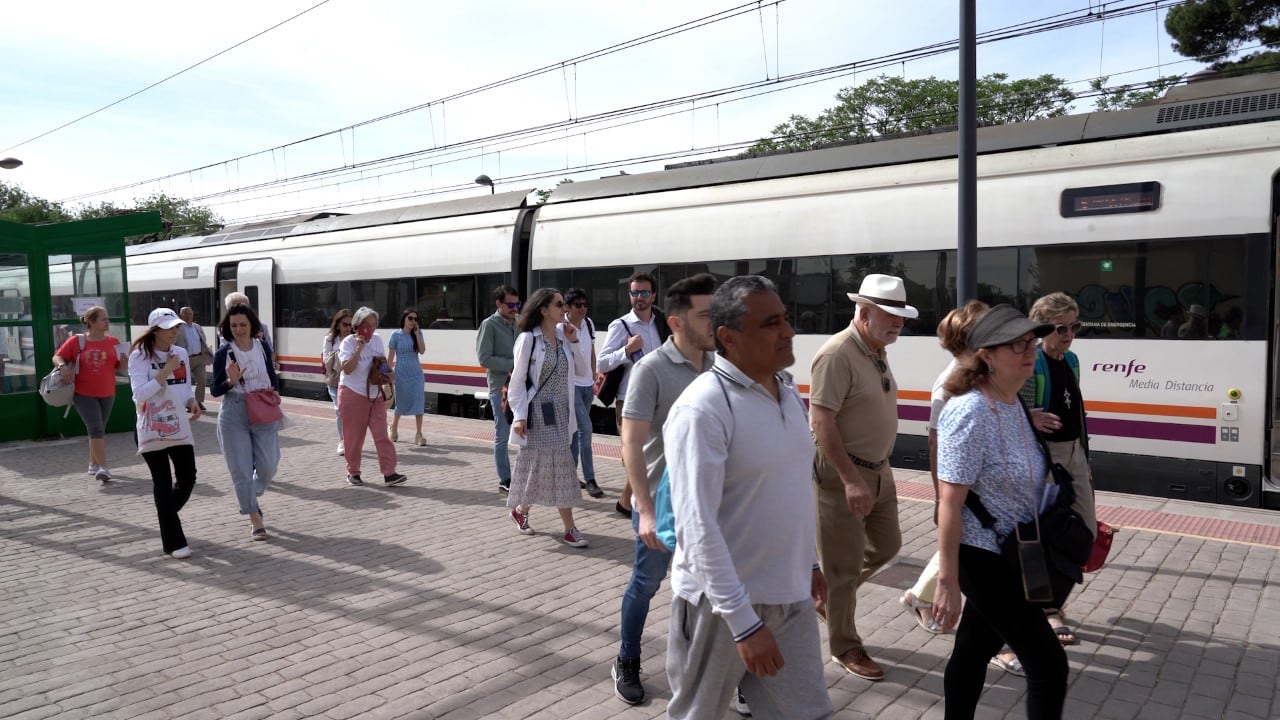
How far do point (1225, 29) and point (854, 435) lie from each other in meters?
27.6

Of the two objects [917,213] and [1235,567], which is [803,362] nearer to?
[917,213]

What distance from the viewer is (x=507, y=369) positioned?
8078 mm

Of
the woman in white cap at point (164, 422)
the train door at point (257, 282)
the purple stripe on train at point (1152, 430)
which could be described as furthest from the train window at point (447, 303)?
the purple stripe on train at point (1152, 430)

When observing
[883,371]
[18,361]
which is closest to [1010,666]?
[883,371]

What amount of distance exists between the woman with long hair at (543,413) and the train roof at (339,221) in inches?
299

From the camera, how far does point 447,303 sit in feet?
46.1

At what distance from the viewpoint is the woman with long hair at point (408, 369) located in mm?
10867

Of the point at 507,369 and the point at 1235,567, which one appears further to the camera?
the point at 507,369

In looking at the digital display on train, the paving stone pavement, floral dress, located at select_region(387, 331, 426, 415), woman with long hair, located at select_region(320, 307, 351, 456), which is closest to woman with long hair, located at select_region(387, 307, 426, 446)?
floral dress, located at select_region(387, 331, 426, 415)

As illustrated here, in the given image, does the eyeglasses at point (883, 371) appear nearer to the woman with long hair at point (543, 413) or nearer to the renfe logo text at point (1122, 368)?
the woman with long hair at point (543, 413)

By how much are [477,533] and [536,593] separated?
5.23 ft

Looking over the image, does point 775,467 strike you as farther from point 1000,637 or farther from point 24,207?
point 24,207

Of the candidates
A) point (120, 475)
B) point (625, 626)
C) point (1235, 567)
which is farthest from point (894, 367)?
point (120, 475)

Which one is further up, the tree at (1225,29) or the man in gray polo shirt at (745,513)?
the tree at (1225,29)
